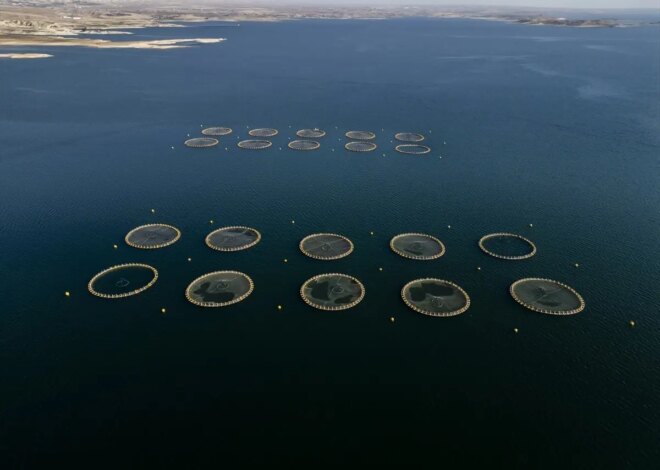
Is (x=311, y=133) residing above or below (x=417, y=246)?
above

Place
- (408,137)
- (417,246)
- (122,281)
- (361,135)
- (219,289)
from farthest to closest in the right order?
(361,135)
(408,137)
(417,246)
(122,281)
(219,289)

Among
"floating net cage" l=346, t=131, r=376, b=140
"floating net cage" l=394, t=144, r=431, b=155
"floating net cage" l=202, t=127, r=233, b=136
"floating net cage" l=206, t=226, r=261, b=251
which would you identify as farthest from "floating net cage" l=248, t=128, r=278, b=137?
"floating net cage" l=206, t=226, r=261, b=251

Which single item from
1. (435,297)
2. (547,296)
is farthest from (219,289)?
(547,296)

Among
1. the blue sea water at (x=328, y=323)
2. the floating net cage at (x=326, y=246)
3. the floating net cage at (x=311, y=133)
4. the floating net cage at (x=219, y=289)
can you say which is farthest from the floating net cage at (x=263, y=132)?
the floating net cage at (x=219, y=289)

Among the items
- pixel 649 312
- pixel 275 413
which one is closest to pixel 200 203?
pixel 275 413

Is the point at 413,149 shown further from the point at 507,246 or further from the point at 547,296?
the point at 547,296

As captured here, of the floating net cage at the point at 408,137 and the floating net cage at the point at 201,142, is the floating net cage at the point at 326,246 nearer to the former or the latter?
the floating net cage at the point at 408,137

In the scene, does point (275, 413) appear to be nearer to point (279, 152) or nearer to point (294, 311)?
point (294, 311)
